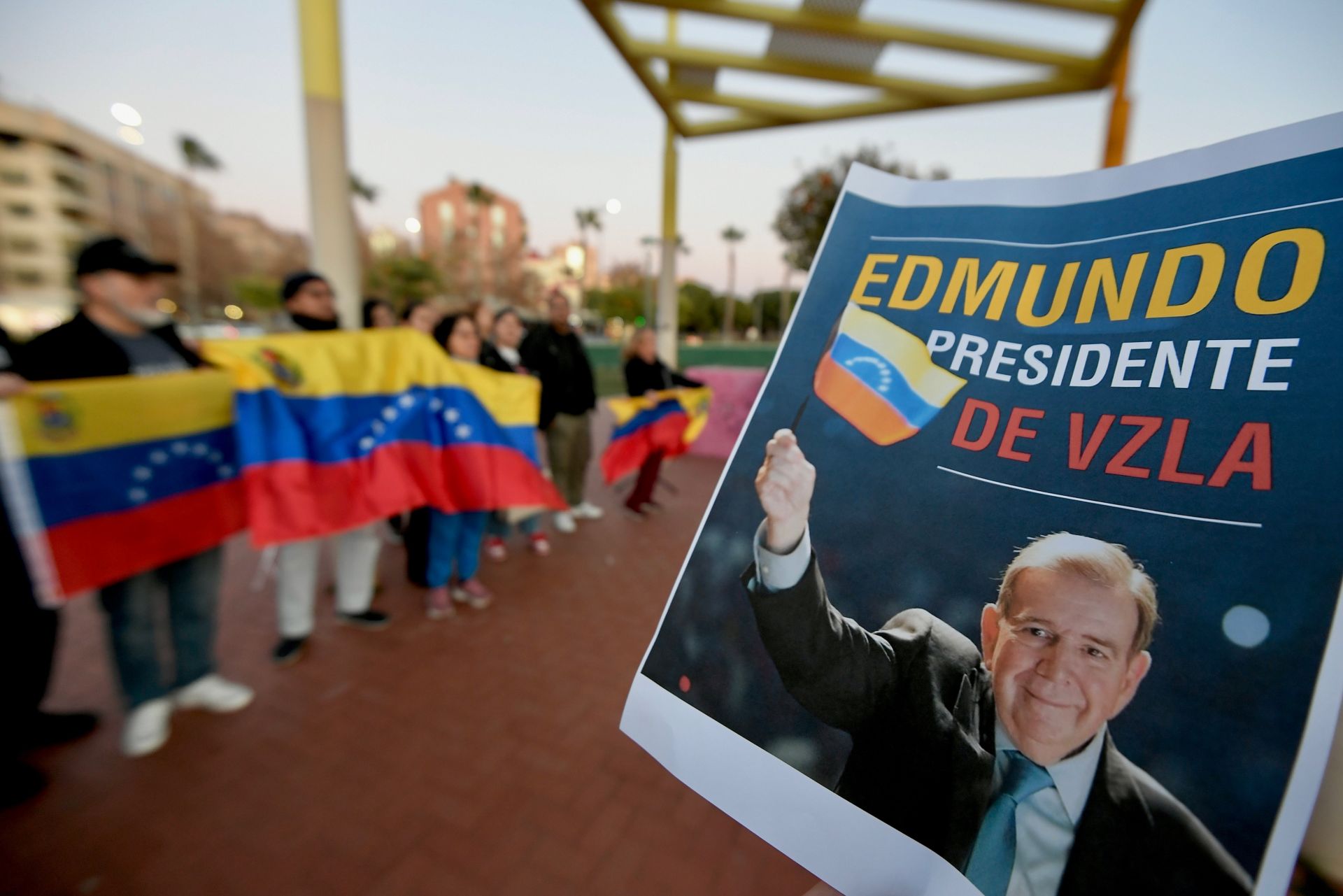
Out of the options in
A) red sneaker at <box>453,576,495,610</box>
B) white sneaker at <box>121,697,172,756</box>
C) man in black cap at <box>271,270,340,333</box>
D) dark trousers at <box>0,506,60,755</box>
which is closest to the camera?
dark trousers at <box>0,506,60,755</box>

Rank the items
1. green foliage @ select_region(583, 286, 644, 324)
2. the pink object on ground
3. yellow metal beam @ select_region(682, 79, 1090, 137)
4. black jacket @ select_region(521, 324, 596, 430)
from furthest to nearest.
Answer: green foliage @ select_region(583, 286, 644, 324), the pink object on ground, yellow metal beam @ select_region(682, 79, 1090, 137), black jacket @ select_region(521, 324, 596, 430)

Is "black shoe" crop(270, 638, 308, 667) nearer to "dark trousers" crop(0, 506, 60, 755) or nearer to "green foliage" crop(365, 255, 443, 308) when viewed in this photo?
"dark trousers" crop(0, 506, 60, 755)

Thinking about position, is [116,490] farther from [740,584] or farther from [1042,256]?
[1042,256]

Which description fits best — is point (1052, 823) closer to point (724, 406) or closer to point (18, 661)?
point (18, 661)

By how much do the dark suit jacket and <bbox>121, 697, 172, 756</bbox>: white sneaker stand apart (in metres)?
2.71

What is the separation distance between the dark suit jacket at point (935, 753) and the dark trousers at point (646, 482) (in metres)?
4.58

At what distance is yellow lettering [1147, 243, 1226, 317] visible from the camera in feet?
1.61

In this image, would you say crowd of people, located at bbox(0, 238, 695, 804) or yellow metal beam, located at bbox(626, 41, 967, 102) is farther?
yellow metal beam, located at bbox(626, 41, 967, 102)

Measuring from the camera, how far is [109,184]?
40.1m

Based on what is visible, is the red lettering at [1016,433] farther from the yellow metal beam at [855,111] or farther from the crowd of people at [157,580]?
the yellow metal beam at [855,111]

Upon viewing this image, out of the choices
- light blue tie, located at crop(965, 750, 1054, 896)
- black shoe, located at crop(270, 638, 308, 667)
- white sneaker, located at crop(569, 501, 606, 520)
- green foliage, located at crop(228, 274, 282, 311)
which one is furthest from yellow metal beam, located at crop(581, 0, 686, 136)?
green foliage, located at crop(228, 274, 282, 311)

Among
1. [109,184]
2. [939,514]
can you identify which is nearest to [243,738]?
[939,514]

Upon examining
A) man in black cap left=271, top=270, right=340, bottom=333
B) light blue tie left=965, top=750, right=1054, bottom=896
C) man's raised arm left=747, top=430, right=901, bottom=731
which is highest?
man in black cap left=271, top=270, right=340, bottom=333

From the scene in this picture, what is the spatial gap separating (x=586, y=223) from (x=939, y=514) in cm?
4375
